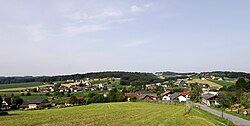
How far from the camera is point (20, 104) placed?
10662cm

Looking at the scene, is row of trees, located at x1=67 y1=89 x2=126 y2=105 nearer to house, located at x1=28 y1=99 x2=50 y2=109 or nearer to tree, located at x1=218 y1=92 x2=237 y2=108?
house, located at x1=28 y1=99 x2=50 y2=109

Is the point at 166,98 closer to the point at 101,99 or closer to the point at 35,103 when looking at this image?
the point at 101,99

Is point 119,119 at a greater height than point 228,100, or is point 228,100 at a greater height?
point 119,119

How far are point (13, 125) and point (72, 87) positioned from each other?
136058mm

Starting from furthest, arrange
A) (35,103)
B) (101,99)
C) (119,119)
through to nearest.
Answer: (101,99) → (35,103) → (119,119)

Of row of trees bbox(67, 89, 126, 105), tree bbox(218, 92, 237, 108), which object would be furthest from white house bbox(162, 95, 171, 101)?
tree bbox(218, 92, 237, 108)

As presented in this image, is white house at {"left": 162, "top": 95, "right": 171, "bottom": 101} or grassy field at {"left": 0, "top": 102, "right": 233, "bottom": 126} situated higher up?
grassy field at {"left": 0, "top": 102, "right": 233, "bottom": 126}

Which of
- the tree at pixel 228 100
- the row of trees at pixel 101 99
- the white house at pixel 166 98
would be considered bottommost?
the white house at pixel 166 98

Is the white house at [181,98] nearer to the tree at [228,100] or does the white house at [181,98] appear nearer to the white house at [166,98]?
the white house at [166,98]

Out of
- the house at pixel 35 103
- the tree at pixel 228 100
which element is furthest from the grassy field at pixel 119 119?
the house at pixel 35 103

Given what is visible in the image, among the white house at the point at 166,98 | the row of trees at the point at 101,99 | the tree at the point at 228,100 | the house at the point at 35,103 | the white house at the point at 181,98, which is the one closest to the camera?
the tree at the point at 228,100

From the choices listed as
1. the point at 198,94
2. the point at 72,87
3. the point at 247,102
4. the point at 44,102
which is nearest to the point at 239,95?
the point at 247,102

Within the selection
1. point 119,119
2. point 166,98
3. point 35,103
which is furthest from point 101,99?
point 119,119

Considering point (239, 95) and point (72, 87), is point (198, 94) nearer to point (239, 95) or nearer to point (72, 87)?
point (239, 95)
